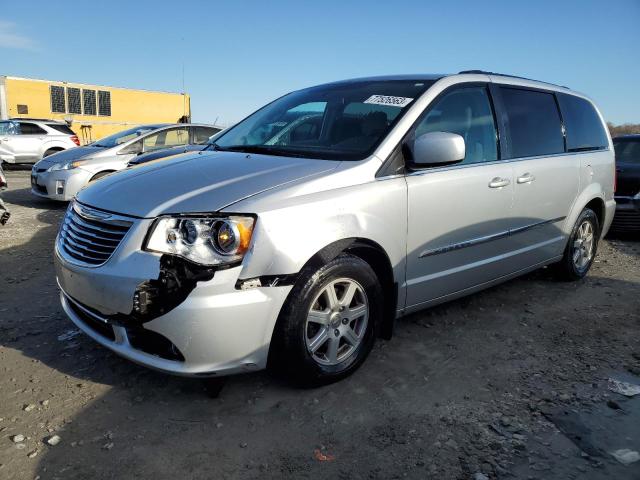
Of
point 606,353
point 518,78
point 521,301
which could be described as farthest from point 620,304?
point 518,78

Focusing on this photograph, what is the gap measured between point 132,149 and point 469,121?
636cm

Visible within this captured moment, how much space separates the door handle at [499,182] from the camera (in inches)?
136

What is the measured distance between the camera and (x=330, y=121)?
3426 millimetres

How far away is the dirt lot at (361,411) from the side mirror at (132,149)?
191 inches

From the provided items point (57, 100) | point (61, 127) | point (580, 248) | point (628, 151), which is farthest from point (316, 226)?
point (57, 100)

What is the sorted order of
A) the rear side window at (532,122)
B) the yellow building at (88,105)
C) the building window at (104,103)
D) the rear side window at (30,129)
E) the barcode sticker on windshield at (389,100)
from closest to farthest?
the barcode sticker on windshield at (389,100)
the rear side window at (532,122)
the rear side window at (30,129)
the yellow building at (88,105)
the building window at (104,103)

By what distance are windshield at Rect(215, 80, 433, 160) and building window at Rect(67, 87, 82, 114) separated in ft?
56.4

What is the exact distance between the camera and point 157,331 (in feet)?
7.55

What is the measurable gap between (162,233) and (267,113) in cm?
195

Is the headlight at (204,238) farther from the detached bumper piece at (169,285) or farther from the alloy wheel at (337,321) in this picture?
the alloy wheel at (337,321)

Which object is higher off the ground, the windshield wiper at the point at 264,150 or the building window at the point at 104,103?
the building window at the point at 104,103

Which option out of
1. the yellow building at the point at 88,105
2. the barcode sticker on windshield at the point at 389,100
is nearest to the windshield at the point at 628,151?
the barcode sticker on windshield at the point at 389,100

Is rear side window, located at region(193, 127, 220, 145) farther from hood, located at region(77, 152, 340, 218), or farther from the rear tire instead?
the rear tire

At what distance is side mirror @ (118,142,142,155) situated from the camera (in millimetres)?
8125
